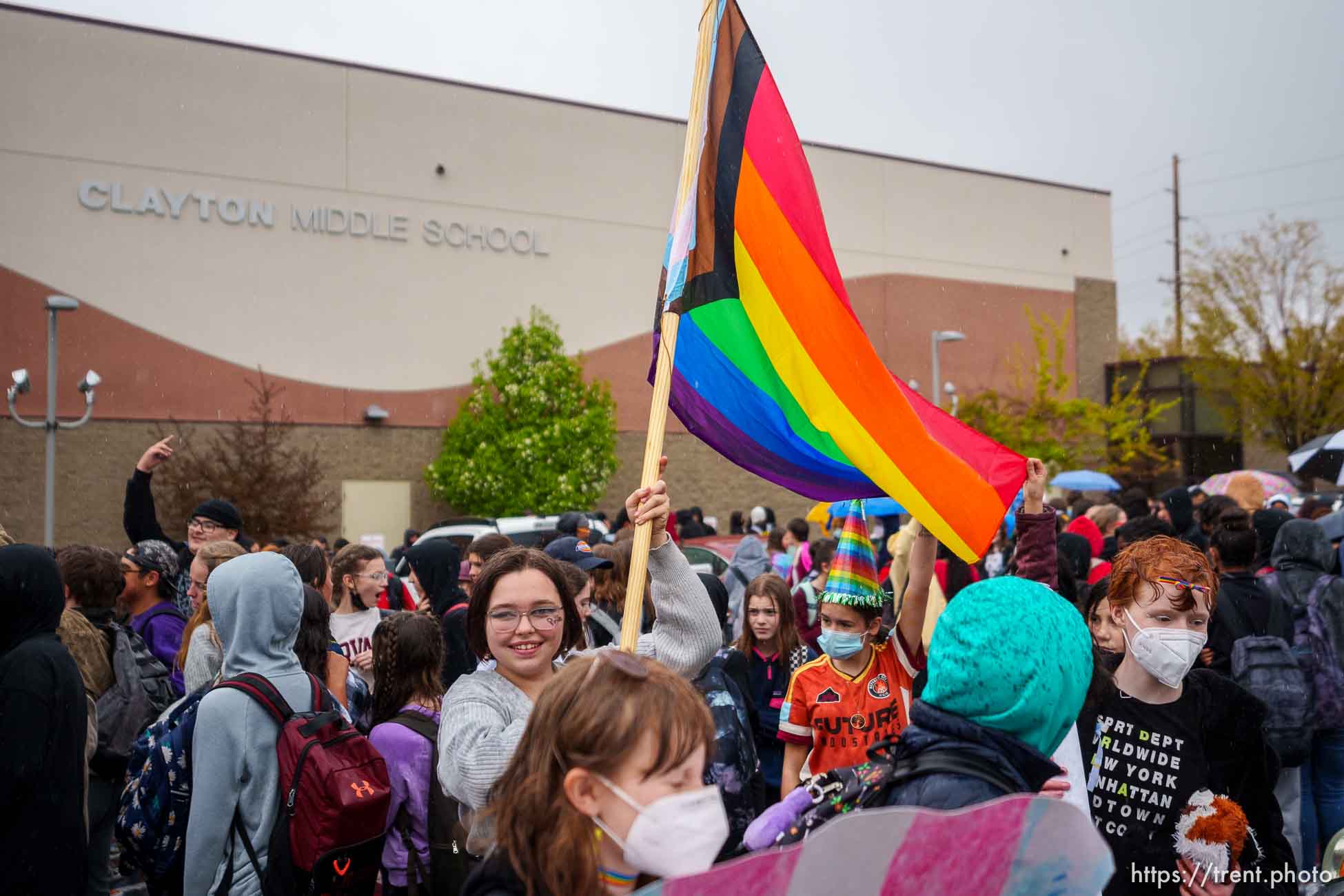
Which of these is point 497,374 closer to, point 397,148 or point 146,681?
point 397,148

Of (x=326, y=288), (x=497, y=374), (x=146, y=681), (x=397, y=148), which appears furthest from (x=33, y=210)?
(x=146, y=681)

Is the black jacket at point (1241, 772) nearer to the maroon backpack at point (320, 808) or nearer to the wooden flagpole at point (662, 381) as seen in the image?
the wooden flagpole at point (662, 381)

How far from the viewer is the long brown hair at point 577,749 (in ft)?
6.15

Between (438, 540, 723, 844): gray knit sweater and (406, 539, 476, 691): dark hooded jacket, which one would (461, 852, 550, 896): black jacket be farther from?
(406, 539, 476, 691): dark hooded jacket

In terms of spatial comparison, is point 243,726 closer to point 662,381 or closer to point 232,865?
point 232,865

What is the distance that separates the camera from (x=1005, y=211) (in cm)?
3834

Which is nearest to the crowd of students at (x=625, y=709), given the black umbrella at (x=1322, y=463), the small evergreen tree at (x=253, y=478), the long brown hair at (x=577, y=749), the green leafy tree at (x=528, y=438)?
the long brown hair at (x=577, y=749)

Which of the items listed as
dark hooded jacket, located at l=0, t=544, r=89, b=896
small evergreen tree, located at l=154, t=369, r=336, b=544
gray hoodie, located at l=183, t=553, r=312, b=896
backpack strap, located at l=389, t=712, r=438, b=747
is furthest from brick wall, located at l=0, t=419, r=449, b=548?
gray hoodie, located at l=183, t=553, r=312, b=896

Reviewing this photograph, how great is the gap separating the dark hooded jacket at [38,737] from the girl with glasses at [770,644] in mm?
3157

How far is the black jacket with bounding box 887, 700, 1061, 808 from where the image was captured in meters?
2.21

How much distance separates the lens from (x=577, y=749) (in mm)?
1912

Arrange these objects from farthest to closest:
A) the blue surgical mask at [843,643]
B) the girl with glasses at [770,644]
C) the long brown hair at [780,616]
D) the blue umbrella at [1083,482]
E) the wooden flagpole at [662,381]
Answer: the blue umbrella at [1083,482]
the long brown hair at [780,616]
the girl with glasses at [770,644]
the blue surgical mask at [843,643]
the wooden flagpole at [662,381]

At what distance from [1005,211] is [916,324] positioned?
231 inches

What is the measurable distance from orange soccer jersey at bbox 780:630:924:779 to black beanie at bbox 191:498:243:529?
A: 3859 mm
